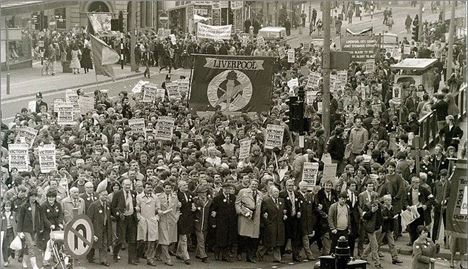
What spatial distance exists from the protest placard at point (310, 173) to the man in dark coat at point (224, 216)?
1.62 meters

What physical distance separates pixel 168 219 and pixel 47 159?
2.85 meters

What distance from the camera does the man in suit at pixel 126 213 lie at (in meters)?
18.5

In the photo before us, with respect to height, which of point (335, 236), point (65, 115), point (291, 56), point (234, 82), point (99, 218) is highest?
point (234, 82)

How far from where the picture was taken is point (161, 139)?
78.5 feet

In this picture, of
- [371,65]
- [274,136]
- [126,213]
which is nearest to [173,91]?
[274,136]

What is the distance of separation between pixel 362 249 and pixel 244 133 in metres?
5.52

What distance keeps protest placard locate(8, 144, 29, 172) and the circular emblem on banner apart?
15.9ft

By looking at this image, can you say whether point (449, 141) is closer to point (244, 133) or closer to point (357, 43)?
point (244, 133)

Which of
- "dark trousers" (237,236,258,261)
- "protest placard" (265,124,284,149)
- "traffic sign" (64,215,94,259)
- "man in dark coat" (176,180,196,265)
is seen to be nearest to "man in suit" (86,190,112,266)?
"man in dark coat" (176,180,196,265)

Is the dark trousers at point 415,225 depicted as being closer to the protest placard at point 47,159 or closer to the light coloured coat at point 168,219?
the light coloured coat at point 168,219

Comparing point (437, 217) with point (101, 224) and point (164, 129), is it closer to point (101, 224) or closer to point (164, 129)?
point (101, 224)

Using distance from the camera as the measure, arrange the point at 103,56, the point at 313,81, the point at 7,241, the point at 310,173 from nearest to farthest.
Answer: the point at 7,241 → the point at 310,173 → the point at 103,56 → the point at 313,81

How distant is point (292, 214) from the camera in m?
19.0

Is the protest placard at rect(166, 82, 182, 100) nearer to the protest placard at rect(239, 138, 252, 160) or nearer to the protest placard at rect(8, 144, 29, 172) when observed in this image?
the protest placard at rect(239, 138, 252, 160)
